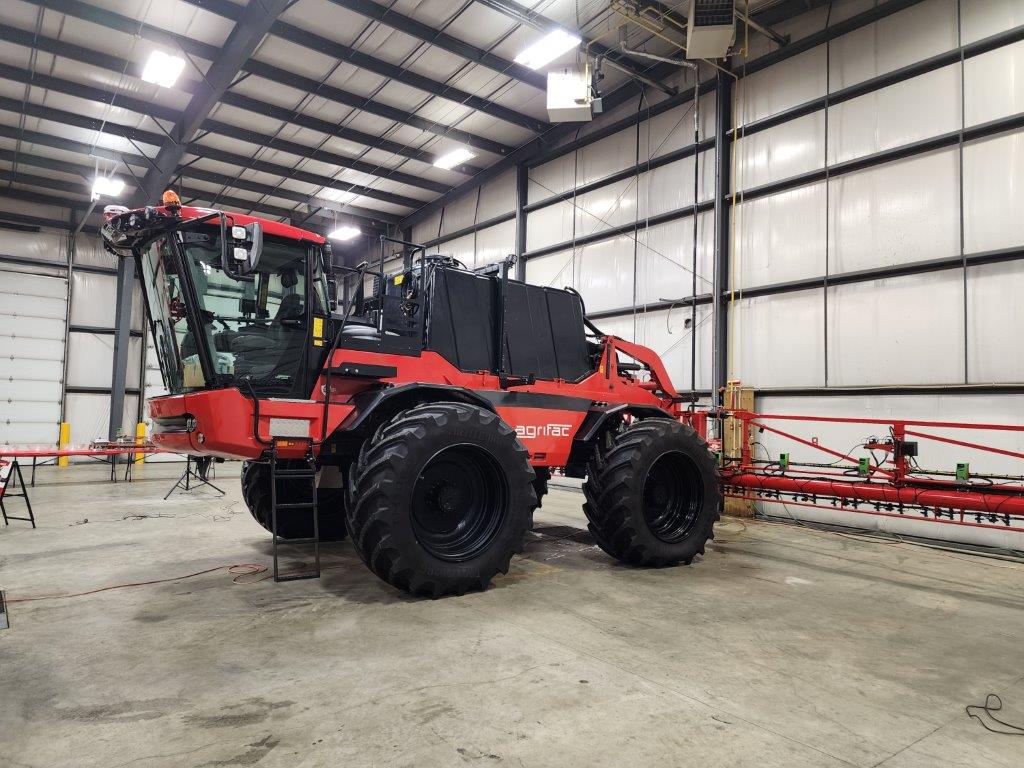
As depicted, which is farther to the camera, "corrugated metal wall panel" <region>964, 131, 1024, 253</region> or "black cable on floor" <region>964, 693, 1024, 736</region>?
"corrugated metal wall panel" <region>964, 131, 1024, 253</region>

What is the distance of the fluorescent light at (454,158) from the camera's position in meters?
15.1

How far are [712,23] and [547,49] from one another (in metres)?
3.26

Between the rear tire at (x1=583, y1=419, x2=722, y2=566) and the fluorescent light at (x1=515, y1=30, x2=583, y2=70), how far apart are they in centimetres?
772

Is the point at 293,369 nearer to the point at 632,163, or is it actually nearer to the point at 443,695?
the point at 443,695

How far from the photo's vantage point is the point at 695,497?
21.3 feet

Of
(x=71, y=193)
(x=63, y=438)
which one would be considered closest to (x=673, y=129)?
(x=71, y=193)

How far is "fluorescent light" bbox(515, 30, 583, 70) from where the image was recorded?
10555 millimetres

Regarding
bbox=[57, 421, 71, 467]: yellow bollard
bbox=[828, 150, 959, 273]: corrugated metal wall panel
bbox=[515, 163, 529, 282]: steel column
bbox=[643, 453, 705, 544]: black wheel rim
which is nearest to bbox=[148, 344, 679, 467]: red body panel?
bbox=[643, 453, 705, 544]: black wheel rim

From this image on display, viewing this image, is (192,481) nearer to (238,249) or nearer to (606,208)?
(606,208)

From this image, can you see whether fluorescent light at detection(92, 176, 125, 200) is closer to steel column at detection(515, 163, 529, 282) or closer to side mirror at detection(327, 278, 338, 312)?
steel column at detection(515, 163, 529, 282)

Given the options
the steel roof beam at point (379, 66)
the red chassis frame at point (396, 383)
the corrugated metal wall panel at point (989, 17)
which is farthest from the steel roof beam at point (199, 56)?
the corrugated metal wall panel at point (989, 17)

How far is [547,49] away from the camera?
10961 mm

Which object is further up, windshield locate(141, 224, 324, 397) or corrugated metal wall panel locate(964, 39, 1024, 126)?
corrugated metal wall panel locate(964, 39, 1024, 126)

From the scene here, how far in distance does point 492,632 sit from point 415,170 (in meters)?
15.0
